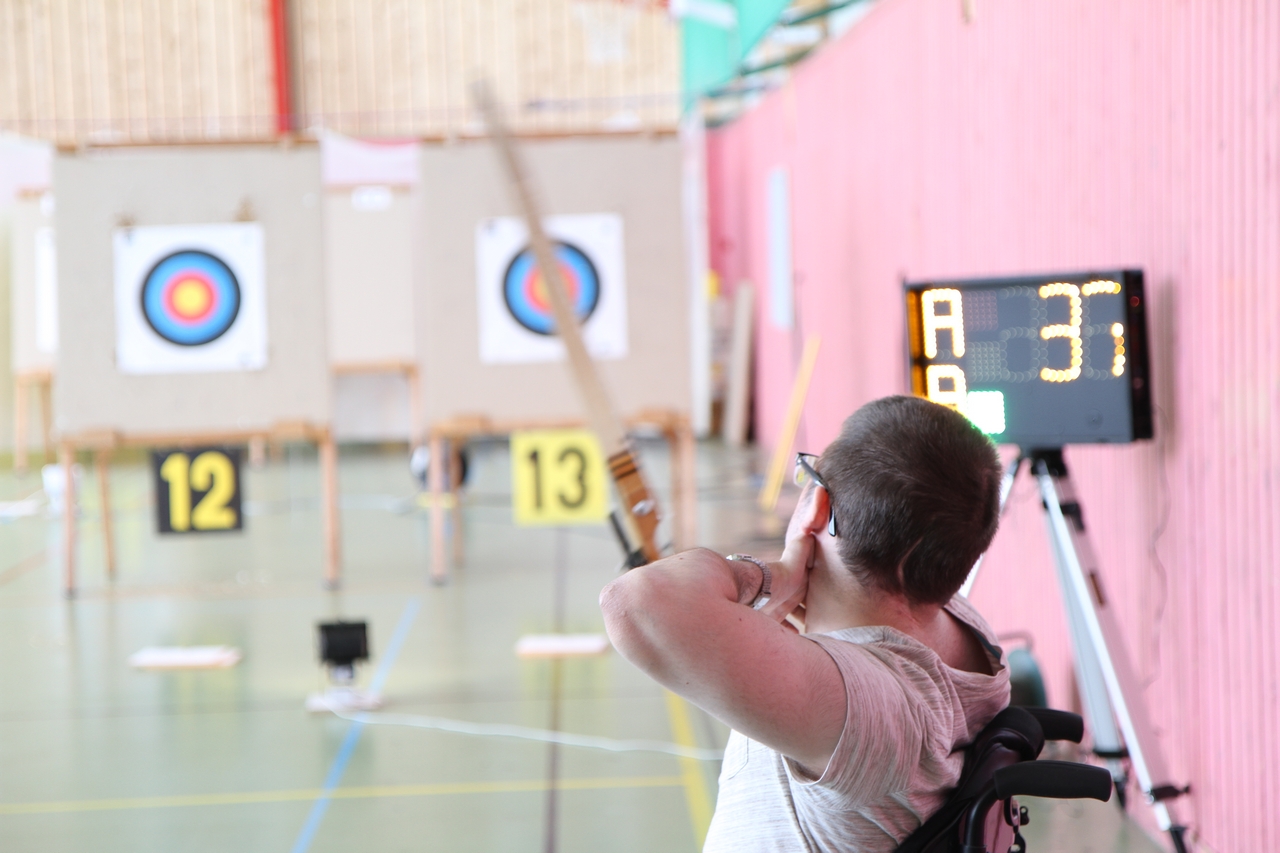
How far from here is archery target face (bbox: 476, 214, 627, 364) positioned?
4492 millimetres

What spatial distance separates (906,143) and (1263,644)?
252 centimetres

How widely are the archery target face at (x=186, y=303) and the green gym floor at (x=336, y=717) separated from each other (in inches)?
31.5

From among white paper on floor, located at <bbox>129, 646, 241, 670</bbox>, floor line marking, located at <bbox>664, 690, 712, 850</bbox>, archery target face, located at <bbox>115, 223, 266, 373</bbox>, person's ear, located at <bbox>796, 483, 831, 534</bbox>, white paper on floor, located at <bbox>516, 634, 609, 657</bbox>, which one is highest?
archery target face, located at <bbox>115, 223, 266, 373</bbox>

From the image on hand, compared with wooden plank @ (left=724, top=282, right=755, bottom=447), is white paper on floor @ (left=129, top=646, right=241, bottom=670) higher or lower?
lower

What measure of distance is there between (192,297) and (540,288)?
1.19 m

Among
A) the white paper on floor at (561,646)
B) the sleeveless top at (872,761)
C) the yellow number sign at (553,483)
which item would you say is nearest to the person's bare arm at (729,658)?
the sleeveless top at (872,761)

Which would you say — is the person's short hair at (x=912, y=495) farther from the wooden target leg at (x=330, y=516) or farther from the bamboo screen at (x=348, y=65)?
the bamboo screen at (x=348, y=65)

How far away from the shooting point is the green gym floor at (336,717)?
2.39 m

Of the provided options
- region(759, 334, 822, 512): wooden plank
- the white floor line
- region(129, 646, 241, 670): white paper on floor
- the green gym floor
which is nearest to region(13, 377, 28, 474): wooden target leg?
the green gym floor

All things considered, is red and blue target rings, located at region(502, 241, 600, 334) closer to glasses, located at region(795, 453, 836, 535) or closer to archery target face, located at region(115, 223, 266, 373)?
archery target face, located at region(115, 223, 266, 373)

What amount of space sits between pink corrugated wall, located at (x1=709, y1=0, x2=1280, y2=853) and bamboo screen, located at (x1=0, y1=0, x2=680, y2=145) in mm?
7085

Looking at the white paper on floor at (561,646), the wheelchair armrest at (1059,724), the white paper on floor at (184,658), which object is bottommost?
the white paper on floor at (561,646)

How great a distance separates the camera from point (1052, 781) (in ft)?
3.42

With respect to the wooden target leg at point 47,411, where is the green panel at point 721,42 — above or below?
above
